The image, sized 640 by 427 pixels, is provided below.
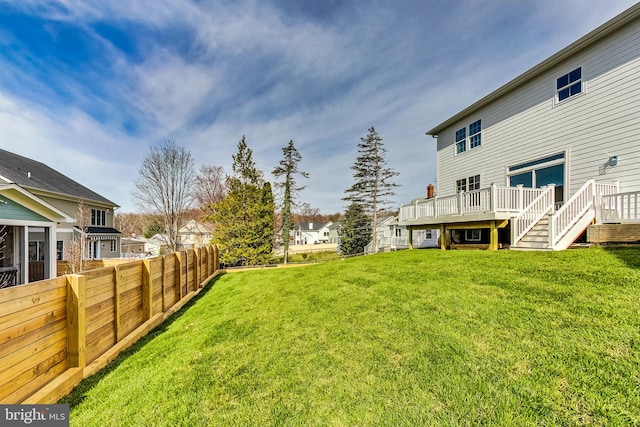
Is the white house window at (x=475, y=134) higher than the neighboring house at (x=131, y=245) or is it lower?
higher

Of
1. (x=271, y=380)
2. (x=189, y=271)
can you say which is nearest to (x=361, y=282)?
(x=271, y=380)

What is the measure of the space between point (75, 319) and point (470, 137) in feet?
48.3

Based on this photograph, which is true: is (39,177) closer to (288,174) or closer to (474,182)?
(288,174)

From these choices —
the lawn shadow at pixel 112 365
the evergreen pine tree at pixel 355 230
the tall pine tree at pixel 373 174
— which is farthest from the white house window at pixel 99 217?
the tall pine tree at pixel 373 174

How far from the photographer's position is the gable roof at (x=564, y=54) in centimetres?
695

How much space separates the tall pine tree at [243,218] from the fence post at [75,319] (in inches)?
630

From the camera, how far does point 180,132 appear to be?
20219 millimetres

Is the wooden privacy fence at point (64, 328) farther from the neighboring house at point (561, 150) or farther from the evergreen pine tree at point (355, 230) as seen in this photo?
the evergreen pine tree at point (355, 230)

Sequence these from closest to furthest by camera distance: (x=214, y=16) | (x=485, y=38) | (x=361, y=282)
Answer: (x=361, y=282) → (x=214, y=16) → (x=485, y=38)

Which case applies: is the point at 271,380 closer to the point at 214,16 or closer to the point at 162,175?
the point at 214,16

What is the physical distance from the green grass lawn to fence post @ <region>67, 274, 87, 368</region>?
34cm

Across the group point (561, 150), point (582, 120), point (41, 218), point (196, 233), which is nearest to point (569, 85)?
point (582, 120)

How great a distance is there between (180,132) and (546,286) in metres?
22.9

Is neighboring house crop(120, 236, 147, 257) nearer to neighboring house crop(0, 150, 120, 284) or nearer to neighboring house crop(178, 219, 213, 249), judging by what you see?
neighboring house crop(178, 219, 213, 249)
